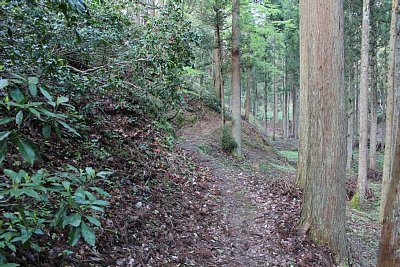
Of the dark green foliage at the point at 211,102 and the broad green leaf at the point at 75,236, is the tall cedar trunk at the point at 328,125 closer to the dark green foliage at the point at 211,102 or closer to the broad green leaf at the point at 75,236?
the broad green leaf at the point at 75,236

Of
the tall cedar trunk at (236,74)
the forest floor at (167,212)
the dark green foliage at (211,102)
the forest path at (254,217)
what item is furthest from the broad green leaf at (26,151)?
the dark green foliage at (211,102)

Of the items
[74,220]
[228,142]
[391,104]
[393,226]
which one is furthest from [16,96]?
[391,104]

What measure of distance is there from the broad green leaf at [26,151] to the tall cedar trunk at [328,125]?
453 centimetres

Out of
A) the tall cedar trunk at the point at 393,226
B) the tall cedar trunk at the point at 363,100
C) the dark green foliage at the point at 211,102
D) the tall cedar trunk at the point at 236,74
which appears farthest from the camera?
the dark green foliage at the point at 211,102

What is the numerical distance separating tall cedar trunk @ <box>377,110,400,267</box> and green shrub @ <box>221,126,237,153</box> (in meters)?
9.02

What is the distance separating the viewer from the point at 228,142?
11375 mm

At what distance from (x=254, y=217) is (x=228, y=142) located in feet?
17.4

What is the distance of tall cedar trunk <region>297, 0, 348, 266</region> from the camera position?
4977 millimetres

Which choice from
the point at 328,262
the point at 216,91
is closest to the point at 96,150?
the point at 328,262

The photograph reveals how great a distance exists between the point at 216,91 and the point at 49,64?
49.6ft

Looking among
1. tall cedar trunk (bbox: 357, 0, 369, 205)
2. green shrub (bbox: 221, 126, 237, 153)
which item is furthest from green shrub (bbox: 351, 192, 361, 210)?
green shrub (bbox: 221, 126, 237, 153)

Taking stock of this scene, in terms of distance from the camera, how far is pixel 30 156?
1.41m

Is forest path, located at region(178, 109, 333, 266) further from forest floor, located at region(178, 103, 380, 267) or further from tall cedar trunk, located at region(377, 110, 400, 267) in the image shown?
tall cedar trunk, located at region(377, 110, 400, 267)

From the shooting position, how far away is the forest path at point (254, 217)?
483 cm
